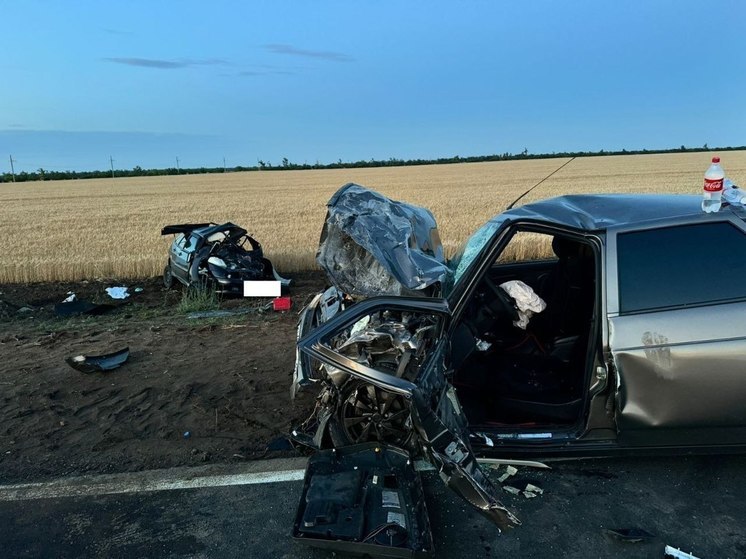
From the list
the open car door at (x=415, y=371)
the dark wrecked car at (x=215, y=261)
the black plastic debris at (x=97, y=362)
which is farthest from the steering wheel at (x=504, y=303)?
the dark wrecked car at (x=215, y=261)

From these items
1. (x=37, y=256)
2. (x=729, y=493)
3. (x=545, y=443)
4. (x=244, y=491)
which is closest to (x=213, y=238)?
(x=37, y=256)

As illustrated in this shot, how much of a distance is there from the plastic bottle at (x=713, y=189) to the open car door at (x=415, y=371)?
1.66m

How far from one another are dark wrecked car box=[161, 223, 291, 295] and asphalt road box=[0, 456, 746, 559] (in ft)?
17.7

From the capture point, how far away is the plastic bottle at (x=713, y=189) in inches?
130

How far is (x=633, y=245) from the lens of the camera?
11.0 ft

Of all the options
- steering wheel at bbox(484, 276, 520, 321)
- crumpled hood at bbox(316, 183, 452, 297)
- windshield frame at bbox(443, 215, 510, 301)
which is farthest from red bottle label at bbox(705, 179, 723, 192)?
crumpled hood at bbox(316, 183, 452, 297)

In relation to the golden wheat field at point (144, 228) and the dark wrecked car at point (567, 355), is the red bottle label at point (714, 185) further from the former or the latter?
the golden wheat field at point (144, 228)

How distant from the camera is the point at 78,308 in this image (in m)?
8.48

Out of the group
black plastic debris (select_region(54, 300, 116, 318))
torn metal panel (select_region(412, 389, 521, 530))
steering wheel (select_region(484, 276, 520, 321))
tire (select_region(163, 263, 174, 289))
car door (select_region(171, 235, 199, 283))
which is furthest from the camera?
tire (select_region(163, 263, 174, 289))

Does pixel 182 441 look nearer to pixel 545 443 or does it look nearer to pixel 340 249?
pixel 340 249

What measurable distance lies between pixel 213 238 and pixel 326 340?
7045 millimetres

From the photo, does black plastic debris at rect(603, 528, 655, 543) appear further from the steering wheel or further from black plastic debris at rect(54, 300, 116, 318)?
black plastic debris at rect(54, 300, 116, 318)

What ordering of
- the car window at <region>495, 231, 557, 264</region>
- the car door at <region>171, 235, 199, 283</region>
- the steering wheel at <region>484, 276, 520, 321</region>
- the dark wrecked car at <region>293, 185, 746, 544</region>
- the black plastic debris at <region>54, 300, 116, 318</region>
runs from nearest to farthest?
the dark wrecked car at <region>293, 185, 746, 544</region>
the steering wheel at <region>484, 276, 520, 321</region>
the black plastic debris at <region>54, 300, 116, 318</region>
the car door at <region>171, 235, 199, 283</region>
the car window at <region>495, 231, 557, 264</region>

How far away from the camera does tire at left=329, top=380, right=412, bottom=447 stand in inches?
134
